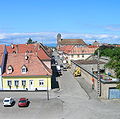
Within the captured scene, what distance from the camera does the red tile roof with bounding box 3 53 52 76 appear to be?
4312 cm

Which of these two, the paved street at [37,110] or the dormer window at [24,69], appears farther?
the dormer window at [24,69]

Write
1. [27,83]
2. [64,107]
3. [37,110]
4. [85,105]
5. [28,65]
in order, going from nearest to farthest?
[37,110] < [64,107] < [85,105] < [27,83] < [28,65]

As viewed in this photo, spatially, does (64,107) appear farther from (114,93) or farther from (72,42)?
(72,42)

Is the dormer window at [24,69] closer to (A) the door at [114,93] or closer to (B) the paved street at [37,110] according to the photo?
(B) the paved street at [37,110]

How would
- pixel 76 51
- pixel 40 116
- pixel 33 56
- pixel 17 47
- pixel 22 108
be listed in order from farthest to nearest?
pixel 76 51
pixel 17 47
pixel 33 56
pixel 22 108
pixel 40 116

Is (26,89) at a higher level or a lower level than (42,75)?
lower

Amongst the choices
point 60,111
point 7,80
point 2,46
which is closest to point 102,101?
point 60,111

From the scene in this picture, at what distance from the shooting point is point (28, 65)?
44.5 metres

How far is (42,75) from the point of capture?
4256 centimetres

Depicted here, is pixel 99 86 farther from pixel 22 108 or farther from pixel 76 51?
pixel 76 51

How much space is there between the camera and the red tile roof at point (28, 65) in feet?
141

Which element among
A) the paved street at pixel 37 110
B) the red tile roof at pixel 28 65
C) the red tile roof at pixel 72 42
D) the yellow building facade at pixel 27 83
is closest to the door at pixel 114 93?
the paved street at pixel 37 110

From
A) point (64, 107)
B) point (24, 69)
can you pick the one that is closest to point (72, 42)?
point (24, 69)

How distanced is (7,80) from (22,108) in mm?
11782
